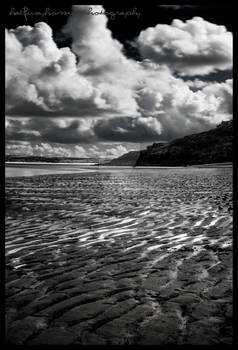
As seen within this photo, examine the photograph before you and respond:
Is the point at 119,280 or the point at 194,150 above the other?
the point at 194,150

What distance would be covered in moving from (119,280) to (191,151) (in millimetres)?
114346

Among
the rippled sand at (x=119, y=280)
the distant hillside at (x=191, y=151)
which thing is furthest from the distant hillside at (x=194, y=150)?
the rippled sand at (x=119, y=280)

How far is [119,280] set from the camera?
512cm

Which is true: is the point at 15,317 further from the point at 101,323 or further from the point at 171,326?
the point at 171,326

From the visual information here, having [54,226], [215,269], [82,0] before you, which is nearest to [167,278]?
[215,269]

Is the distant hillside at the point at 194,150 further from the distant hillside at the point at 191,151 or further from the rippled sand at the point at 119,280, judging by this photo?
the rippled sand at the point at 119,280

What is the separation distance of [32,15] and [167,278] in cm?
369

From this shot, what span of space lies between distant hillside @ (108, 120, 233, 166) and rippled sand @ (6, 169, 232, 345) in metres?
89.5

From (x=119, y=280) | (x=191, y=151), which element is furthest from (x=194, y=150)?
(x=119, y=280)

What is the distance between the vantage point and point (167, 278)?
5168 millimetres

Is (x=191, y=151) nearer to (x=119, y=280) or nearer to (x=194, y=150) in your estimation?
(x=194, y=150)
